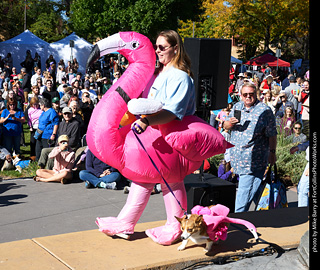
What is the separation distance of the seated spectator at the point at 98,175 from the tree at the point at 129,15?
23.6 meters

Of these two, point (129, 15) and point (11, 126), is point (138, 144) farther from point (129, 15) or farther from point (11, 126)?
point (129, 15)

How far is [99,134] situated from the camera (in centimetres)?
404

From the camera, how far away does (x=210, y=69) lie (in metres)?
6.80

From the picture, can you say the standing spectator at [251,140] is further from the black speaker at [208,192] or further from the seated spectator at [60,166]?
the seated spectator at [60,166]

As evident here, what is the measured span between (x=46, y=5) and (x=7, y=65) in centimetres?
2820

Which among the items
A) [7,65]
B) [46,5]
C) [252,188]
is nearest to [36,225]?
[252,188]

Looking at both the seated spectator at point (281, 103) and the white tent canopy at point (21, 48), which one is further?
the white tent canopy at point (21, 48)

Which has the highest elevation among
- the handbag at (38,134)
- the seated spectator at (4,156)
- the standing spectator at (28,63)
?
the standing spectator at (28,63)

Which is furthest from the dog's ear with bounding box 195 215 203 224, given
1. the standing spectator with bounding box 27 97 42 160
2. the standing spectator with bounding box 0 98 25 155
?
the standing spectator with bounding box 0 98 25 155

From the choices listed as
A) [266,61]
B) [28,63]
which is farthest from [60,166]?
[266,61]

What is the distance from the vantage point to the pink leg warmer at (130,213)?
4227 millimetres

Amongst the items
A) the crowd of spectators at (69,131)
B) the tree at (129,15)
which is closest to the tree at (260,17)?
the tree at (129,15)

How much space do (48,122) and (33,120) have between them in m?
0.72

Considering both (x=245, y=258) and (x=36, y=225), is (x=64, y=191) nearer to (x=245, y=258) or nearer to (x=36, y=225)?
(x=36, y=225)
